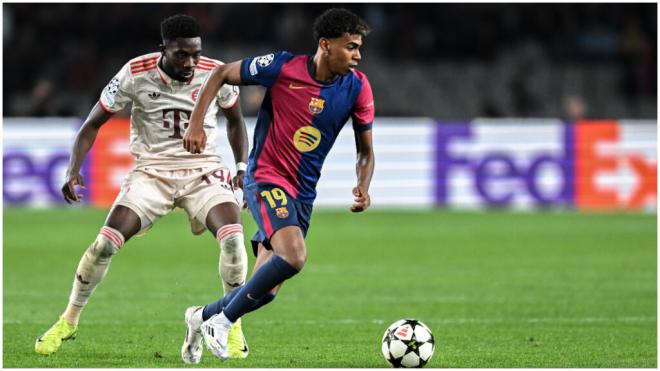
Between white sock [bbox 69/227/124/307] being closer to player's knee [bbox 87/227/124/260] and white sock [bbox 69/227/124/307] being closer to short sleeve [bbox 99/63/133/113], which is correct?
player's knee [bbox 87/227/124/260]

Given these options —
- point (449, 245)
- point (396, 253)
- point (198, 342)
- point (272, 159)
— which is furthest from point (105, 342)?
point (449, 245)

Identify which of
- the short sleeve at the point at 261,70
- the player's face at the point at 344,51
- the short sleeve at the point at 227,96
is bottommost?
the short sleeve at the point at 227,96

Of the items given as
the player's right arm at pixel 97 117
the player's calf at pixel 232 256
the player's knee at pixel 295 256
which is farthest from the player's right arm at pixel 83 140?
the player's knee at pixel 295 256

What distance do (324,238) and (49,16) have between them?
1020 cm

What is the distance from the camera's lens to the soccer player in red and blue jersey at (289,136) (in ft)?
22.9

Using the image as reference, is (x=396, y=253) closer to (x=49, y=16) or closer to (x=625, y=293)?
(x=625, y=293)

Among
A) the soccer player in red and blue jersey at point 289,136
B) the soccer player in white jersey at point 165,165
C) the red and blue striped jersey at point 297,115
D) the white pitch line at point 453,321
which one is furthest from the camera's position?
the white pitch line at point 453,321

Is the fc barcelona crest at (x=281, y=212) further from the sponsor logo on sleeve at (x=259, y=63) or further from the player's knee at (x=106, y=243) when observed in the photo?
the player's knee at (x=106, y=243)

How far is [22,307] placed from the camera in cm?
1003

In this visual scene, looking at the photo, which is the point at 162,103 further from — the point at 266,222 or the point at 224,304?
the point at 224,304

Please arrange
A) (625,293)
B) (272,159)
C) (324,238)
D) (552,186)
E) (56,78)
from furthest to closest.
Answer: (56,78)
(552,186)
(324,238)
(625,293)
(272,159)

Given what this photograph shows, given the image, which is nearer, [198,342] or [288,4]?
[198,342]

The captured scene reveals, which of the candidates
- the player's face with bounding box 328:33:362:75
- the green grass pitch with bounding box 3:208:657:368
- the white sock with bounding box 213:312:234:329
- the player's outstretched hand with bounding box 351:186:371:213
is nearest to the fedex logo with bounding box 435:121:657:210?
the green grass pitch with bounding box 3:208:657:368

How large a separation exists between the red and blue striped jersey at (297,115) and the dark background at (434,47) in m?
16.0
